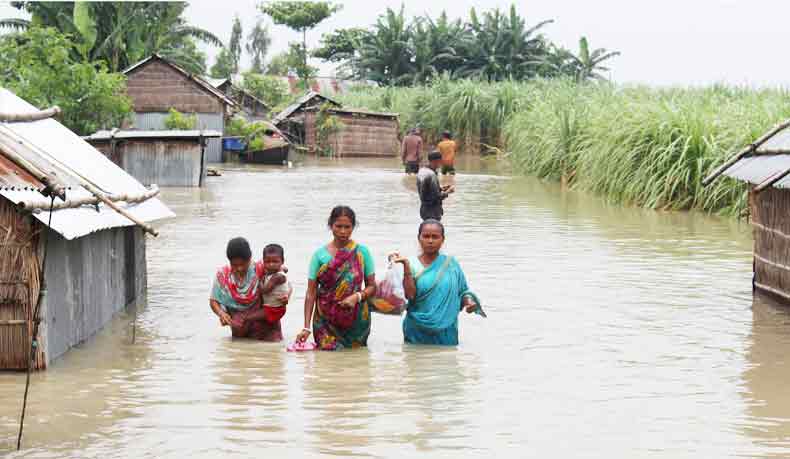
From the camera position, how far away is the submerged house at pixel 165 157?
2547 cm

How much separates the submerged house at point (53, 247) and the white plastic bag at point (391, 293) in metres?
1.60

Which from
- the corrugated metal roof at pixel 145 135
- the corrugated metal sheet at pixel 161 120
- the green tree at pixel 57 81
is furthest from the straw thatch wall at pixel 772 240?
the corrugated metal sheet at pixel 161 120

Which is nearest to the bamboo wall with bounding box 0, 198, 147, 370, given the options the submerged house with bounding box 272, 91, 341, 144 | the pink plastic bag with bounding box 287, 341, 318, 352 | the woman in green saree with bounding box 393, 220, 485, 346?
the pink plastic bag with bounding box 287, 341, 318, 352

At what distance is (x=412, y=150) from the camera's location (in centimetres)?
2795

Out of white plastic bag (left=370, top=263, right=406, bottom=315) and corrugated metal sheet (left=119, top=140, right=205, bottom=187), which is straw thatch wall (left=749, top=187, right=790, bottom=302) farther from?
corrugated metal sheet (left=119, top=140, right=205, bottom=187)

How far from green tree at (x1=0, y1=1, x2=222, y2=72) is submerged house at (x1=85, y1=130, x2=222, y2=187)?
12.7 m

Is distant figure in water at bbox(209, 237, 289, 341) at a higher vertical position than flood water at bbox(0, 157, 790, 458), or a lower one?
higher

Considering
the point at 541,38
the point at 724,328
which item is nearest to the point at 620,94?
the point at 724,328

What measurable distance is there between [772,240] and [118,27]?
33234mm

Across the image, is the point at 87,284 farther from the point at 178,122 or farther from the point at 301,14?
the point at 301,14

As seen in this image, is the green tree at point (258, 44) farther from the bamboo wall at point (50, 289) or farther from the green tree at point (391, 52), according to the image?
the bamboo wall at point (50, 289)

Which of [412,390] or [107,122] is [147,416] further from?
[107,122]

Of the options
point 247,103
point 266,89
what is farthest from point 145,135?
point 266,89

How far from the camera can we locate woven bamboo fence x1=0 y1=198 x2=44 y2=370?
23.0 feet
